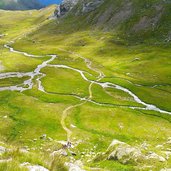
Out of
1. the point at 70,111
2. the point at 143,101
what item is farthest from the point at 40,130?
the point at 143,101

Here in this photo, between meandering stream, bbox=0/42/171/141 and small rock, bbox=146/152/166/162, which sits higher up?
small rock, bbox=146/152/166/162

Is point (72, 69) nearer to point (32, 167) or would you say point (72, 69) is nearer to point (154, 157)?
point (154, 157)

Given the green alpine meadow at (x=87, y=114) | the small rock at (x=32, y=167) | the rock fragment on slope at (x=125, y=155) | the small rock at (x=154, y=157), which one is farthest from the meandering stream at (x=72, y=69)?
the small rock at (x=32, y=167)

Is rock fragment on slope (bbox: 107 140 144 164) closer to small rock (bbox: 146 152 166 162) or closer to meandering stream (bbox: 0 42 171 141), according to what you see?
small rock (bbox: 146 152 166 162)

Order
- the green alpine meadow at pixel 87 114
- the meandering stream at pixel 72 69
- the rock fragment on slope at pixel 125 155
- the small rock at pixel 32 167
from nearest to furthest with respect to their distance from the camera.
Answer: the small rock at pixel 32 167, the green alpine meadow at pixel 87 114, the rock fragment on slope at pixel 125 155, the meandering stream at pixel 72 69

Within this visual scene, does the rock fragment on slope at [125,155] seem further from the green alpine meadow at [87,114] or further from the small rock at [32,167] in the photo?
the small rock at [32,167]

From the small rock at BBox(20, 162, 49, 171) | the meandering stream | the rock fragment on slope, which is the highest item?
the small rock at BBox(20, 162, 49, 171)

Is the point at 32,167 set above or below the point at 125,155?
above

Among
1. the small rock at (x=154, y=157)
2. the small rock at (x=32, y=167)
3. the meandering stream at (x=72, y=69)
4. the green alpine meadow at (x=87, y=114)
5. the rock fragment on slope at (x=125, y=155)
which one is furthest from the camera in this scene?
the meandering stream at (x=72, y=69)

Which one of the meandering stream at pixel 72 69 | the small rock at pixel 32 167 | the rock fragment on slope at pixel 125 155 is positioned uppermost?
the small rock at pixel 32 167

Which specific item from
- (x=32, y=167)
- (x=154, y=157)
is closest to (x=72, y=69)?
(x=154, y=157)

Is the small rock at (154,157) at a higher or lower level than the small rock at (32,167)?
lower

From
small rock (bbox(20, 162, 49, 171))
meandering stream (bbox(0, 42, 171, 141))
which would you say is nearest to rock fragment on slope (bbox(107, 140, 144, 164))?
small rock (bbox(20, 162, 49, 171))

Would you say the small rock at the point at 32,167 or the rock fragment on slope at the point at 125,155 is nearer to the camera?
the small rock at the point at 32,167
